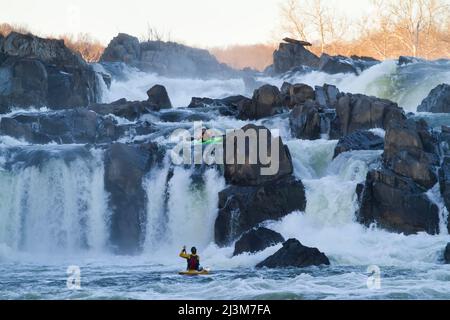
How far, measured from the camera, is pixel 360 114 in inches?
1273

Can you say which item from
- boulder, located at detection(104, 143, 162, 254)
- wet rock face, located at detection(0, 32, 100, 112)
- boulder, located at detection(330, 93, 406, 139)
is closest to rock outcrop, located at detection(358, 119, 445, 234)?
boulder, located at detection(330, 93, 406, 139)

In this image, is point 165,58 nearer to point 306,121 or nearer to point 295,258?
point 306,121

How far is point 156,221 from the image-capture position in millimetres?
28484

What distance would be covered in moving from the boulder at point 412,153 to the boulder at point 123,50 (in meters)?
40.8

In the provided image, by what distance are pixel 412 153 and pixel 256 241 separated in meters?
6.15

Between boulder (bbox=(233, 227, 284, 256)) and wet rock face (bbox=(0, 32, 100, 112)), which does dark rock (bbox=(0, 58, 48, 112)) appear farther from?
boulder (bbox=(233, 227, 284, 256))

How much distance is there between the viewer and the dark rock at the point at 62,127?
35.8 meters

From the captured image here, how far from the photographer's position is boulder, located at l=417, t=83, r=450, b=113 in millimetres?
36125

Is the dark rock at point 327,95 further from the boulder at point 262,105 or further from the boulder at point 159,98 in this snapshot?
the boulder at point 159,98

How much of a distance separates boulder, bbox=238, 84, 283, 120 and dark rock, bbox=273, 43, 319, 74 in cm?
2311

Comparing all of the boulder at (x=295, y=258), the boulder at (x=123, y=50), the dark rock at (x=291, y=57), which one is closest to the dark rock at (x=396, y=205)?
the boulder at (x=295, y=258)

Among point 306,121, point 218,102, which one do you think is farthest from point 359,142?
point 218,102

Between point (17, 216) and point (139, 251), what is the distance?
15.0 feet
